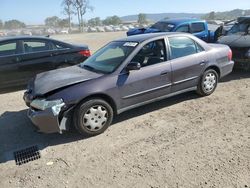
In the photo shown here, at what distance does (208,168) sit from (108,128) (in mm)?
1977

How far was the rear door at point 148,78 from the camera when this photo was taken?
4.88 m

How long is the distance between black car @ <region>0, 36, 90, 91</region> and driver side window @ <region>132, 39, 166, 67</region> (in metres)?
3.28

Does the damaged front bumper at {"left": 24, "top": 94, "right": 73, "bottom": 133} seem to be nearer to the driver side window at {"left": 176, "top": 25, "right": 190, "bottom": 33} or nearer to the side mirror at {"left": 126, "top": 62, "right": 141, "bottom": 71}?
the side mirror at {"left": 126, "top": 62, "right": 141, "bottom": 71}

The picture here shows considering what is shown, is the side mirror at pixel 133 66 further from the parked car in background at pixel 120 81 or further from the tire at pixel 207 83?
the tire at pixel 207 83

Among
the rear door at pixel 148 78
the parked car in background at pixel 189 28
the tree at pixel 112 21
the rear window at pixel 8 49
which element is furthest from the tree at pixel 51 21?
the rear door at pixel 148 78

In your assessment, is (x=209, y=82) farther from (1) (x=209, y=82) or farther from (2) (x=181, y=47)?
(2) (x=181, y=47)

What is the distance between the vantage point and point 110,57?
5.39 metres

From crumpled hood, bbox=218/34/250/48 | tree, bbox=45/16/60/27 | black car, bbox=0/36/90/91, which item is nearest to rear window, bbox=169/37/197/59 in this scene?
crumpled hood, bbox=218/34/250/48

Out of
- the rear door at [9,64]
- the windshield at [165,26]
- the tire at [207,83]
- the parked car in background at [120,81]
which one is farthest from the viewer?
the windshield at [165,26]

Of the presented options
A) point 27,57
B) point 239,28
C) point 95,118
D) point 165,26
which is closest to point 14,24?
point 165,26

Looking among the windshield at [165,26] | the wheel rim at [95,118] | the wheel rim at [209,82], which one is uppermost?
A: the windshield at [165,26]

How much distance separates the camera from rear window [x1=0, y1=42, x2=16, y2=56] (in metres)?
7.32

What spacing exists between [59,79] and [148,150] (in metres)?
1.96

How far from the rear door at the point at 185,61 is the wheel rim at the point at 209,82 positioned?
10.8 inches
